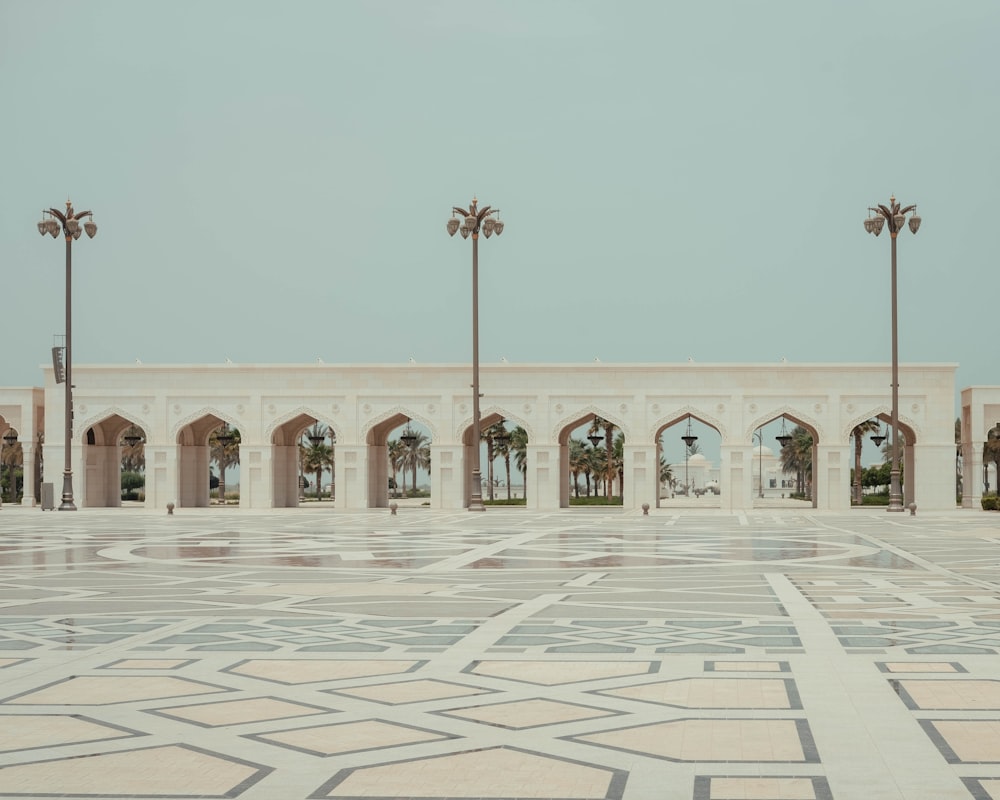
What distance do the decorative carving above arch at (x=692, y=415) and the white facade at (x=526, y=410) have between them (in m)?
0.05

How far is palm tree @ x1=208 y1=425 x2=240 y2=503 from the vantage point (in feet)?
189

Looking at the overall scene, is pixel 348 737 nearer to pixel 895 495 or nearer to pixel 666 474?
pixel 895 495

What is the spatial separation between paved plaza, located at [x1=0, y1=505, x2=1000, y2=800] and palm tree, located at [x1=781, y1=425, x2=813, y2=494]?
182 feet

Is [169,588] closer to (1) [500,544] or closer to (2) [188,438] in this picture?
(1) [500,544]

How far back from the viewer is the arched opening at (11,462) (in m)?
49.4

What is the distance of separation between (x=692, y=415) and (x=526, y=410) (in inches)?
201

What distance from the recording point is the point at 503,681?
719 centimetres

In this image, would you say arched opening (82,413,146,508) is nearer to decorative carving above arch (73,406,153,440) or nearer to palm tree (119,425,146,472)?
decorative carving above arch (73,406,153,440)

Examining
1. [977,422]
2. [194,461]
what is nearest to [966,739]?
[977,422]

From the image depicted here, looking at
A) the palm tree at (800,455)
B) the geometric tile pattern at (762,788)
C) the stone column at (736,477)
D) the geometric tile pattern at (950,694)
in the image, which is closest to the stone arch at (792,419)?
the stone column at (736,477)

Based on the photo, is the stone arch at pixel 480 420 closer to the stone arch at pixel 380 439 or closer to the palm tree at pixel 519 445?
the stone arch at pixel 380 439

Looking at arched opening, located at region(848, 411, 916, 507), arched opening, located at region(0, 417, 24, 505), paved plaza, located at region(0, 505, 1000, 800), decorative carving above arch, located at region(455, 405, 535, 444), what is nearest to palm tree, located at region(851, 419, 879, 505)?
arched opening, located at region(848, 411, 916, 507)

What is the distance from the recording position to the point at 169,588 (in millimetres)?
13039

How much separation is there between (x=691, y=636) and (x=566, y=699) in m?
2.65
